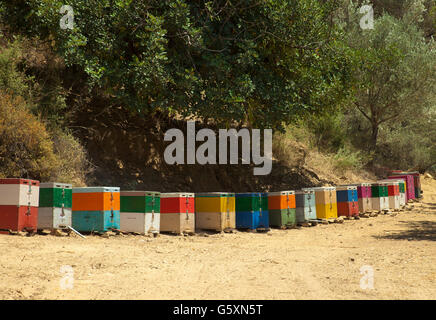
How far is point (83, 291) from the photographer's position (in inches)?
222

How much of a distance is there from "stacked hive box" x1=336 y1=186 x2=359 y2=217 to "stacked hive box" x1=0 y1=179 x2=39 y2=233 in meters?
10.5

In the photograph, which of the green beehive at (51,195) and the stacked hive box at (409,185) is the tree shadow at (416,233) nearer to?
the stacked hive box at (409,185)

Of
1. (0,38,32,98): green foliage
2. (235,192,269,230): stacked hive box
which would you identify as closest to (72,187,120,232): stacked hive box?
(235,192,269,230): stacked hive box

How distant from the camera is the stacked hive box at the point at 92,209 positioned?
9.92 metres

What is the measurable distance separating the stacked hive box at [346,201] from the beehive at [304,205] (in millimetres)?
1641

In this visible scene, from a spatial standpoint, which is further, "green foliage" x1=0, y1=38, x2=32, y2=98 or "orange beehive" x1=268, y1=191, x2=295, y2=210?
"orange beehive" x1=268, y1=191, x2=295, y2=210

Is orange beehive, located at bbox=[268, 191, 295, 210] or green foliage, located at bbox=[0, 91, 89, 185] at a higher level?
green foliage, located at bbox=[0, 91, 89, 185]

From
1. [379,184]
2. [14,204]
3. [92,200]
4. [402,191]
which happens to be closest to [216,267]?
[92,200]

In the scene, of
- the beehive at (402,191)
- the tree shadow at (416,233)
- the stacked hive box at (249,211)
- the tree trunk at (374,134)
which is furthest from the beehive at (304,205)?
the tree trunk at (374,134)

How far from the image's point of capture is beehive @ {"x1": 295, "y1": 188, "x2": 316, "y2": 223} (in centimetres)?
Result: 1428

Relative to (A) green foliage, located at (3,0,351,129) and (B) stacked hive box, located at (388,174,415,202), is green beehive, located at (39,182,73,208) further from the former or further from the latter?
(B) stacked hive box, located at (388,174,415,202)

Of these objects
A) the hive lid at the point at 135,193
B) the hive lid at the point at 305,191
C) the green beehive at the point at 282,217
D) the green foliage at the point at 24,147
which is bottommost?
the green beehive at the point at 282,217
